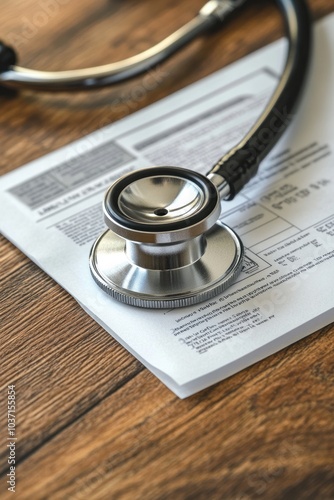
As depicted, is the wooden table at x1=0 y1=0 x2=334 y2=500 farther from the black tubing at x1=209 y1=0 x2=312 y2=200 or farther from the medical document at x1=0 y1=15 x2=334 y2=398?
the black tubing at x1=209 y1=0 x2=312 y2=200

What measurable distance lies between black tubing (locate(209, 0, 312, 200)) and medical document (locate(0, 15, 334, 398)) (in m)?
0.02

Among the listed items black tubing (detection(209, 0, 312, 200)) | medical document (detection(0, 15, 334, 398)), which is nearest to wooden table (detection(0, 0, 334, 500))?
medical document (detection(0, 15, 334, 398))

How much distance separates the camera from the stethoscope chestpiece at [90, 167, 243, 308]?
0.61m

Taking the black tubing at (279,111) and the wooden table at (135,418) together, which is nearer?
the wooden table at (135,418)

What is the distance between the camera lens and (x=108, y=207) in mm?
630

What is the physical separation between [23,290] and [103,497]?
0.22 m

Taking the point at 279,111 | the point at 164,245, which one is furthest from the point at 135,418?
the point at 279,111

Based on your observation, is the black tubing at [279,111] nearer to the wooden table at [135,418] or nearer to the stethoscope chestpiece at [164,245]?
the stethoscope chestpiece at [164,245]

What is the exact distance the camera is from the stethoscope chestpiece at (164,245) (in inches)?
24.2

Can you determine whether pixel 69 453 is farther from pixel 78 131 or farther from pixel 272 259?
pixel 78 131

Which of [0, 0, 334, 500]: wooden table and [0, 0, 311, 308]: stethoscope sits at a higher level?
[0, 0, 311, 308]: stethoscope

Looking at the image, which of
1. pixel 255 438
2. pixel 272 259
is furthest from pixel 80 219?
pixel 255 438

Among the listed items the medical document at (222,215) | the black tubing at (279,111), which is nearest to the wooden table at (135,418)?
the medical document at (222,215)

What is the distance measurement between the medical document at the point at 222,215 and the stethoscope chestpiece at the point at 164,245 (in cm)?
1
